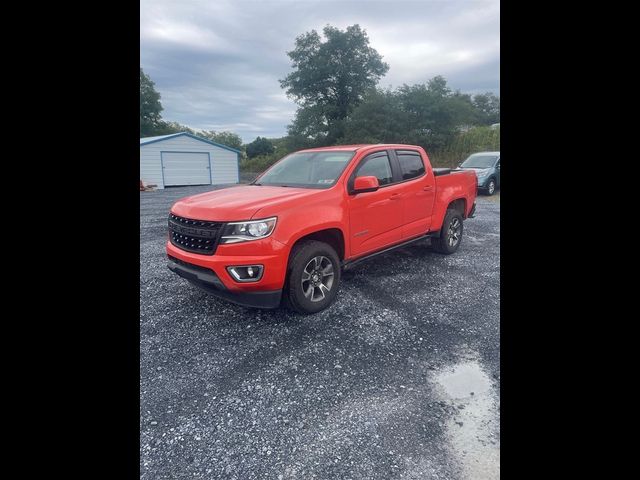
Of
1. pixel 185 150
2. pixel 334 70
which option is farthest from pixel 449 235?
pixel 334 70

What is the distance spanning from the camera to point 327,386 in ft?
8.17

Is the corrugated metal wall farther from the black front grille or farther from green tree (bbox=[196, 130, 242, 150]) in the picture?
green tree (bbox=[196, 130, 242, 150])

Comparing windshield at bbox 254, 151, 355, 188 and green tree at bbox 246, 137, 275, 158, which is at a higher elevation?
green tree at bbox 246, 137, 275, 158

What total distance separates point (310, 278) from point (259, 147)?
4352cm

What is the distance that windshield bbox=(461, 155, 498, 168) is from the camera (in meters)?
13.2

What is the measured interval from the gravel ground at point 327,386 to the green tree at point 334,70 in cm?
3208

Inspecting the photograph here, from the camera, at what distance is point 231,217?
3035 millimetres

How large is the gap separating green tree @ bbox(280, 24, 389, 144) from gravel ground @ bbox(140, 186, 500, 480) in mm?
32080

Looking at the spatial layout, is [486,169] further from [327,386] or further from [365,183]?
[327,386]

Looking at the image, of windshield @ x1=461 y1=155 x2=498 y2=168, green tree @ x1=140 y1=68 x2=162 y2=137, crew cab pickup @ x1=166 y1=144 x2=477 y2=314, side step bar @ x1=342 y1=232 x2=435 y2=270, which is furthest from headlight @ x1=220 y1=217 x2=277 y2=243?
green tree @ x1=140 y1=68 x2=162 y2=137
